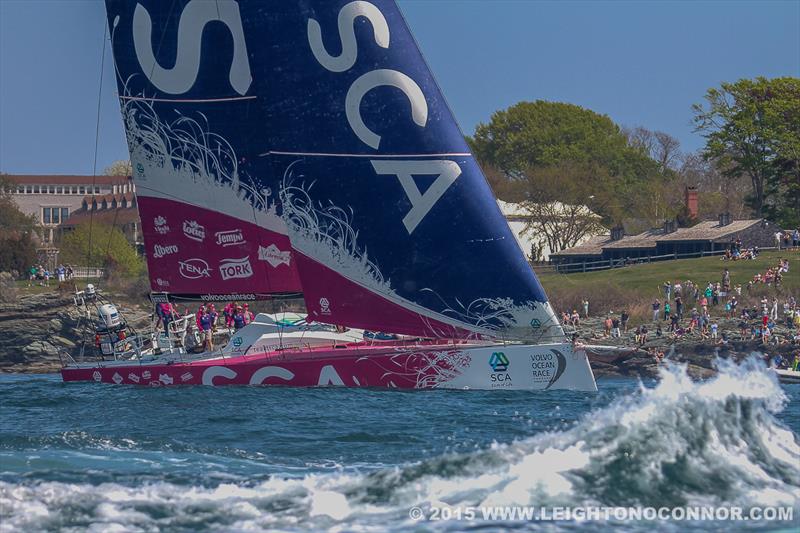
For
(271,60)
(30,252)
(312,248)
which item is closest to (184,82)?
(271,60)

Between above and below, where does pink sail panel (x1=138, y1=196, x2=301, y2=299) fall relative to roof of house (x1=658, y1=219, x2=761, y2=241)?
→ below

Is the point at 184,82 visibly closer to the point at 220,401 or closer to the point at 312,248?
the point at 312,248

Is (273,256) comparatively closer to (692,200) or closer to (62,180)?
(692,200)

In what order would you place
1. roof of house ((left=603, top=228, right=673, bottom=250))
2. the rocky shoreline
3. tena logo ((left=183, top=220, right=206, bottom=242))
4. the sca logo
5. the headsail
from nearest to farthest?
the sca logo → the headsail → tena logo ((left=183, top=220, right=206, bottom=242)) → the rocky shoreline → roof of house ((left=603, top=228, right=673, bottom=250))

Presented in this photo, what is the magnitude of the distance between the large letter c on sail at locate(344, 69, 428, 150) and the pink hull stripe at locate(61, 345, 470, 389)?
412 cm

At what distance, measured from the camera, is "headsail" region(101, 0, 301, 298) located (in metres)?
25.9

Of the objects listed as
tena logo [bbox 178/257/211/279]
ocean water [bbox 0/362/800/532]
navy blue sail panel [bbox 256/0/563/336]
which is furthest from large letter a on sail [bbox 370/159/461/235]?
ocean water [bbox 0/362/800/532]

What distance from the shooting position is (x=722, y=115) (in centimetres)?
6988

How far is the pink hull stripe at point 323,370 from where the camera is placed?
23.1m

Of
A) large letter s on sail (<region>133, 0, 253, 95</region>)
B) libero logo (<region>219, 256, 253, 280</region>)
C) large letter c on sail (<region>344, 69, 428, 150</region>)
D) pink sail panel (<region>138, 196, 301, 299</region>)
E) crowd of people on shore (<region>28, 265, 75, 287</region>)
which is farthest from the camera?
crowd of people on shore (<region>28, 265, 75, 287</region>)

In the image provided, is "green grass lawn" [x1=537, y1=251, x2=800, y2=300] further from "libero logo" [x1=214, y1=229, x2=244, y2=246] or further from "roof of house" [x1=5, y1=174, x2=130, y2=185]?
"roof of house" [x1=5, y1=174, x2=130, y2=185]

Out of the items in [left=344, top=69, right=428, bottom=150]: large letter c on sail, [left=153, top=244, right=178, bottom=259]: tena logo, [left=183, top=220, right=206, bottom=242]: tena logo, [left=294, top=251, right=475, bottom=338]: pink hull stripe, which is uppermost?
[left=344, top=69, right=428, bottom=150]: large letter c on sail

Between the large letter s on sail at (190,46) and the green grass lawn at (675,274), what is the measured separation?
2864 cm

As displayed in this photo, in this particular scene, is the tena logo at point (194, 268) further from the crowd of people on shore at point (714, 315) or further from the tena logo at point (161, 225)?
the crowd of people on shore at point (714, 315)
